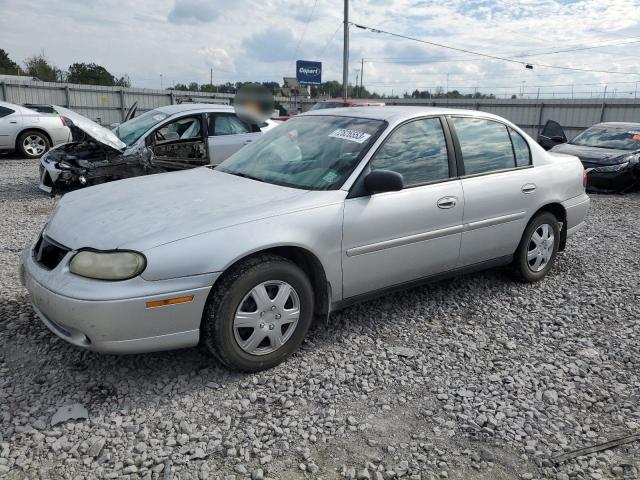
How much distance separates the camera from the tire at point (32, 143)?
12719mm

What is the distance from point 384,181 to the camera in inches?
132

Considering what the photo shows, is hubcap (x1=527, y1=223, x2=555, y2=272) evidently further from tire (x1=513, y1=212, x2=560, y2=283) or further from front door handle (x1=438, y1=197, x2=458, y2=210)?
front door handle (x1=438, y1=197, x2=458, y2=210)

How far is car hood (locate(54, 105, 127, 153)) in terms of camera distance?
22.3 ft

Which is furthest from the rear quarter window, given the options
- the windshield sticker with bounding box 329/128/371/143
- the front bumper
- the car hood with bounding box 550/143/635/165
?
the car hood with bounding box 550/143/635/165

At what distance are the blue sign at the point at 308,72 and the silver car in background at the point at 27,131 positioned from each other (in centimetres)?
1437

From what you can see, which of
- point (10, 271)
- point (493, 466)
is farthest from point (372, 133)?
point (10, 271)

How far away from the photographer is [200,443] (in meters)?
2.56

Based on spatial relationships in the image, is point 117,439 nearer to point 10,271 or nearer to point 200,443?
point 200,443

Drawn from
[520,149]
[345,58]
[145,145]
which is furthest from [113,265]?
[345,58]

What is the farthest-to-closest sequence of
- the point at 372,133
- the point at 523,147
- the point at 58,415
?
the point at 523,147, the point at 372,133, the point at 58,415

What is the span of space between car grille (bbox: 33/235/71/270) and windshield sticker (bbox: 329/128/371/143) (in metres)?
1.98

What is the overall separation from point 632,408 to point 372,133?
7.75 feet

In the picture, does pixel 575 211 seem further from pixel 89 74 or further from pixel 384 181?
pixel 89 74

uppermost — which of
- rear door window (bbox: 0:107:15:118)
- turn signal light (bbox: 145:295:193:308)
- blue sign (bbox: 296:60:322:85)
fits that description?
blue sign (bbox: 296:60:322:85)
